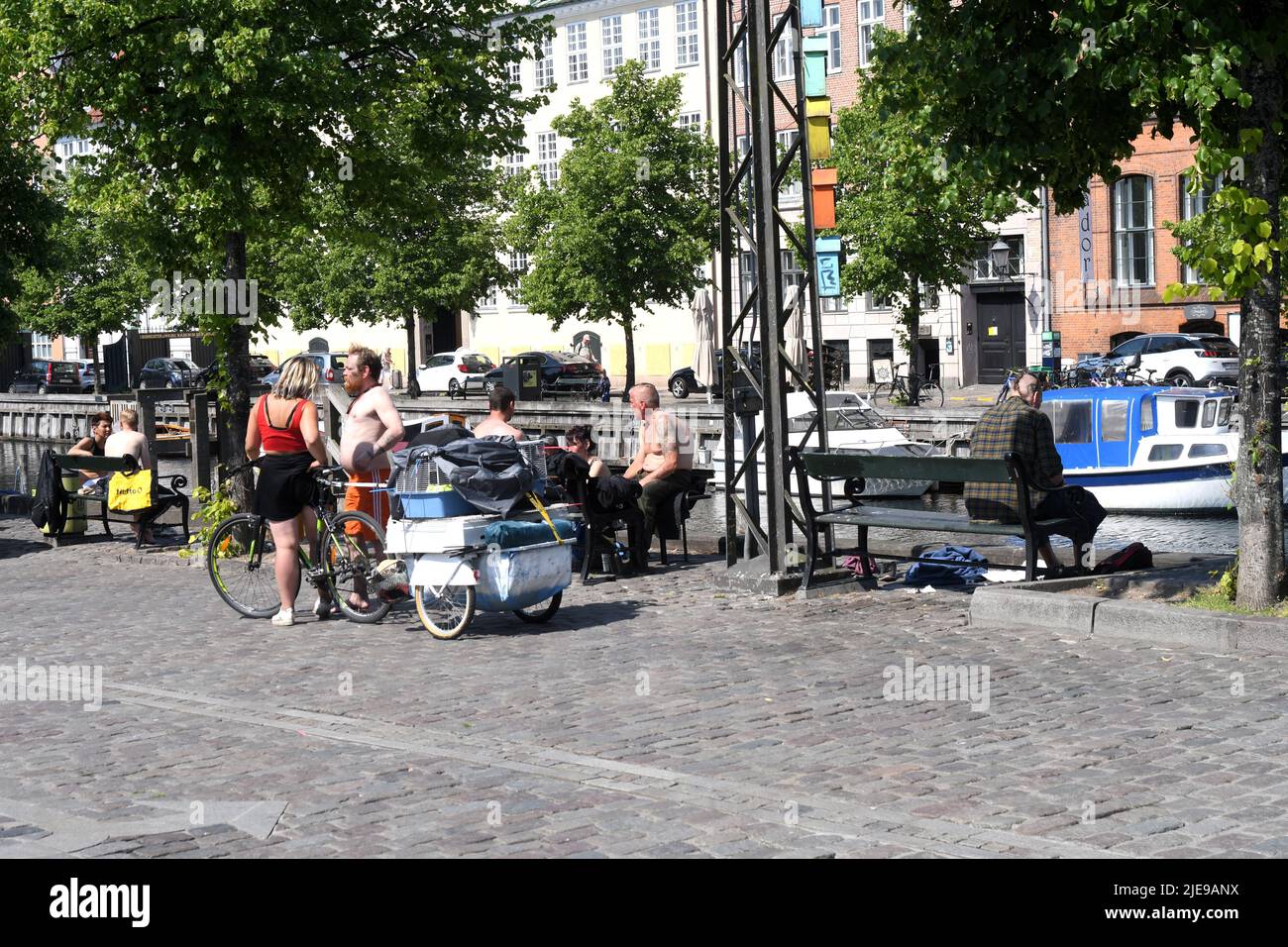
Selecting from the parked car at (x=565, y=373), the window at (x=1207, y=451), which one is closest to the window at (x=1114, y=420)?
the window at (x=1207, y=451)

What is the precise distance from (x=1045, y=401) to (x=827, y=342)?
32.6 m

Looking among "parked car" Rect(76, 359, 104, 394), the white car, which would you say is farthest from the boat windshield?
"parked car" Rect(76, 359, 104, 394)

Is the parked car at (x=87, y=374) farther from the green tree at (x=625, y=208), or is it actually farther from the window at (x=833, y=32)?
the window at (x=833, y=32)

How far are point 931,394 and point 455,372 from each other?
17.3 m

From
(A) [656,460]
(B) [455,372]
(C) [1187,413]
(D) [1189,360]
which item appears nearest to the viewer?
(A) [656,460]

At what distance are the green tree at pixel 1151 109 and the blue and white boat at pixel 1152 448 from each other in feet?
41.7

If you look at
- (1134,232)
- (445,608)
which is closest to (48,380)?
(1134,232)

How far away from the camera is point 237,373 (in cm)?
1703

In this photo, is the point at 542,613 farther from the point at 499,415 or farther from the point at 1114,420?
the point at 1114,420

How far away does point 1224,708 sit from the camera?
8.16m

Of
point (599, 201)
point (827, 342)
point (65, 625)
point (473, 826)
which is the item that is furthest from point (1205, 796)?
point (827, 342)

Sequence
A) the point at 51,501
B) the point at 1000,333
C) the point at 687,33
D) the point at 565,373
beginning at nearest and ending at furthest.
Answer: the point at 51,501 → the point at 565,373 → the point at 1000,333 → the point at 687,33

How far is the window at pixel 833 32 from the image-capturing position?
57.2 m

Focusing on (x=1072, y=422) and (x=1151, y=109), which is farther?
(x=1072, y=422)
